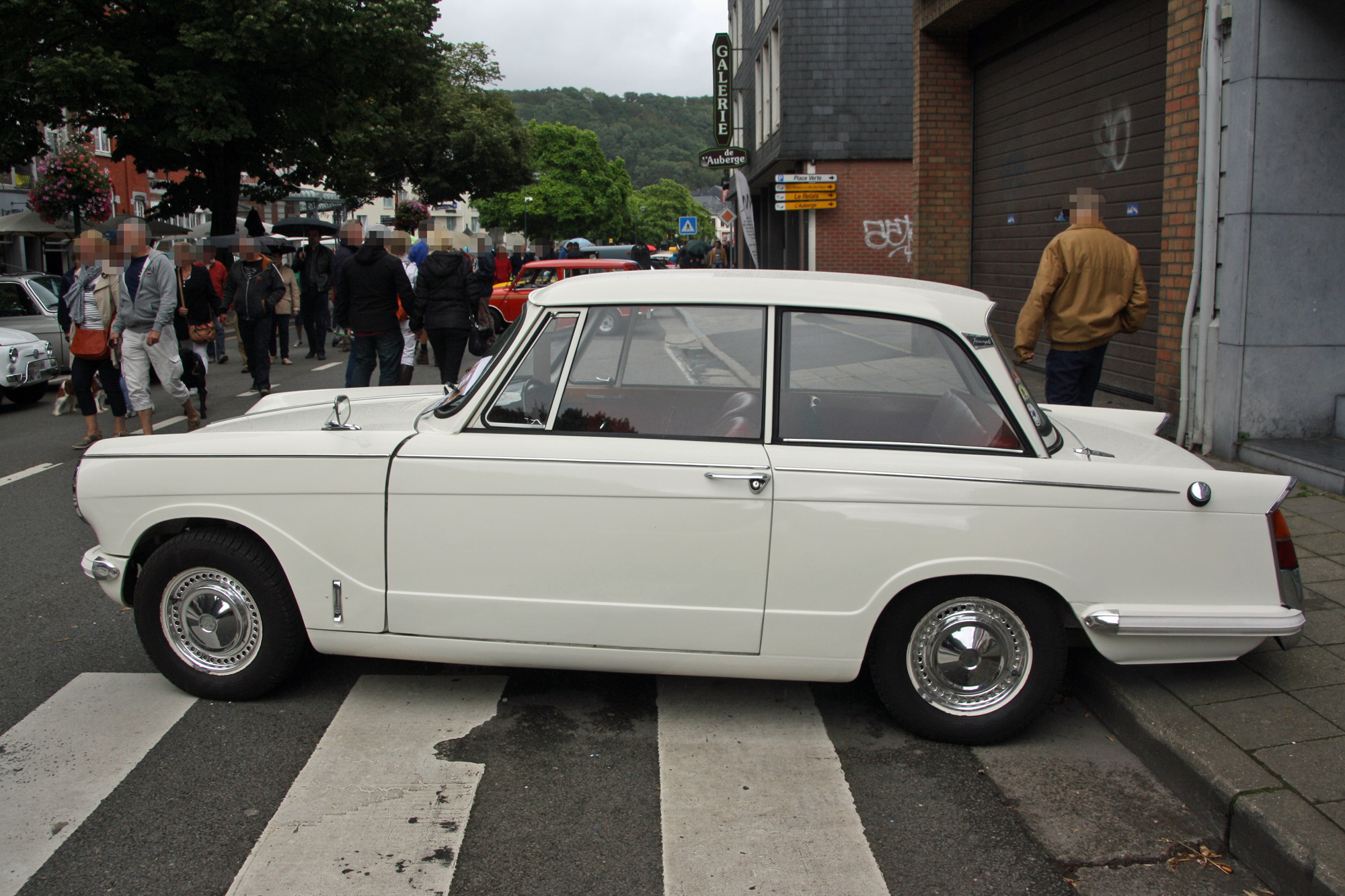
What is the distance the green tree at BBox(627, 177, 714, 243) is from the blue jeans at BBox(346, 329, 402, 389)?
14448 cm

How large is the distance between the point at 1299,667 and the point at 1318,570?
1292mm

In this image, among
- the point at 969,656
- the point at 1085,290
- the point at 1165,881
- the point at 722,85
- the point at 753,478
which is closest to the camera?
the point at 1165,881

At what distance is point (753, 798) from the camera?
3.33 meters

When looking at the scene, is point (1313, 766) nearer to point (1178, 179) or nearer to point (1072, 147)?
point (1178, 179)

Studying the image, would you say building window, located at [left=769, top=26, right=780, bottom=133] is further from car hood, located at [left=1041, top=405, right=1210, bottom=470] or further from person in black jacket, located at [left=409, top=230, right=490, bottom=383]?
car hood, located at [left=1041, top=405, right=1210, bottom=470]

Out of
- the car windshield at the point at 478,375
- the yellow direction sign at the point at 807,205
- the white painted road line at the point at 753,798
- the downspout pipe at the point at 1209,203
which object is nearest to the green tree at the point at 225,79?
the yellow direction sign at the point at 807,205

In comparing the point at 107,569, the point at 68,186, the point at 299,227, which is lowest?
the point at 107,569

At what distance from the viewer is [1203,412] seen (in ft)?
24.4

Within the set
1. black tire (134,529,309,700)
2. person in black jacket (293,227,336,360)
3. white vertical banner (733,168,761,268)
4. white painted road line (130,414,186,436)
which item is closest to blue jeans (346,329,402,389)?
white painted road line (130,414,186,436)

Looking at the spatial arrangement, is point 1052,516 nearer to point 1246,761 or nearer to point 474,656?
point 1246,761

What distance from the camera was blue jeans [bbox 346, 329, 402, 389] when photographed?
9281 mm

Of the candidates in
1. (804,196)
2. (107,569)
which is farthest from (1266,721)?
(804,196)

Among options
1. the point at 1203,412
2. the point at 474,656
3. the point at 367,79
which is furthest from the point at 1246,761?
the point at 367,79

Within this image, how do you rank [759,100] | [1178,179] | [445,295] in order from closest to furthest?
1. [1178,179]
2. [445,295]
3. [759,100]
